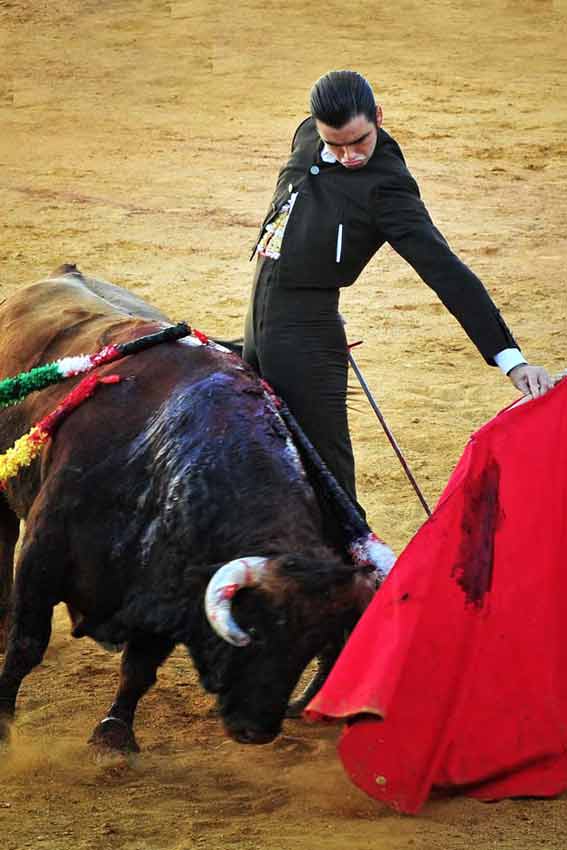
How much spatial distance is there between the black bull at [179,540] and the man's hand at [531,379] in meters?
0.66

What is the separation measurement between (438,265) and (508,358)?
1.05 feet

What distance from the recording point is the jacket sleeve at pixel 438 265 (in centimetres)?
396

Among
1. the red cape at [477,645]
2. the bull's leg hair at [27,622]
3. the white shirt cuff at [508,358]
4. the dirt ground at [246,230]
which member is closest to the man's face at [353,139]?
the white shirt cuff at [508,358]

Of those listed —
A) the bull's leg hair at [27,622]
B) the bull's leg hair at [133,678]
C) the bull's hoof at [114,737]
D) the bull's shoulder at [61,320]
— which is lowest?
the bull's hoof at [114,737]

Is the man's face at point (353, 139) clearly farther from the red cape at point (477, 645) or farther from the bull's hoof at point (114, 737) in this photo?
the bull's hoof at point (114, 737)

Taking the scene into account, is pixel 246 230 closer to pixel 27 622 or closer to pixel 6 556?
pixel 6 556

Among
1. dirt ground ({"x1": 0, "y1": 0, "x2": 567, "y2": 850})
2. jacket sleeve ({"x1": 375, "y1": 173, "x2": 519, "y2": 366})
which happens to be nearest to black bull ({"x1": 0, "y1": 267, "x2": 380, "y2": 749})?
dirt ground ({"x1": 0, "y1": 0, "x2": 567, "y2": 850})

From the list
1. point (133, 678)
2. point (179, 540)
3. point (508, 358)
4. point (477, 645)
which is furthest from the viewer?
point (133, 678)

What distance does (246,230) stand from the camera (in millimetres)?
10125

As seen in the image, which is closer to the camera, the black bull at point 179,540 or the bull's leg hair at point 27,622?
the black bull at point 179,540

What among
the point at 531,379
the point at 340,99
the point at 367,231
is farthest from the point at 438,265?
the point at 340,99

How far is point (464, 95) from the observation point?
43.4 feet

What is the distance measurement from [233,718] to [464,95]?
1024 centimetres

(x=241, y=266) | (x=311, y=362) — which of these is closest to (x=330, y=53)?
(x=241, y=266)
